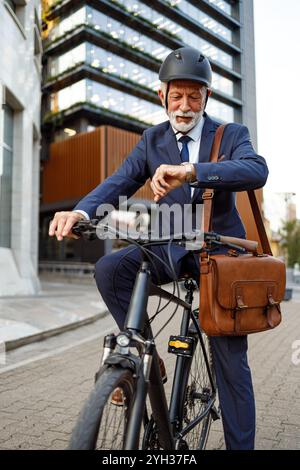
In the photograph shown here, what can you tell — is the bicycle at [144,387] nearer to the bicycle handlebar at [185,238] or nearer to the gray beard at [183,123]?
the bicycle handlebar at [185,238]

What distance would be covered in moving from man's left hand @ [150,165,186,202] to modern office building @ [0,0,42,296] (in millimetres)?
12253

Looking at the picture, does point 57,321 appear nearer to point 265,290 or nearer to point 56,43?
point 265,290

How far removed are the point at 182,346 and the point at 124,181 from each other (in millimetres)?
871

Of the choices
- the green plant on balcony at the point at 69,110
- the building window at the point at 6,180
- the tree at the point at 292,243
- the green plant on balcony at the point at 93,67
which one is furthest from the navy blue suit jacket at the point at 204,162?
the tree at the point at 292,243

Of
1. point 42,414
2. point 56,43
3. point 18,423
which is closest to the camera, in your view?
point 18,423

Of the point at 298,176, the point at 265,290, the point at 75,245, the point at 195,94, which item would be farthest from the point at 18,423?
the point at 75,245

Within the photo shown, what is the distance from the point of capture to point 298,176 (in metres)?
4.01

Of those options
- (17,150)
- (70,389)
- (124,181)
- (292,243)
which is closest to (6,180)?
(17,150)

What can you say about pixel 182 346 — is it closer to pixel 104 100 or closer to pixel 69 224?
pixel 69 224

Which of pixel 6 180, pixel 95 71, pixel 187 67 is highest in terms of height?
pixel 95 71

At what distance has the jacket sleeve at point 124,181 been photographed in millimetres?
2310

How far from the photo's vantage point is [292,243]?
44.8 metres
